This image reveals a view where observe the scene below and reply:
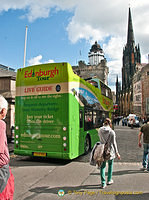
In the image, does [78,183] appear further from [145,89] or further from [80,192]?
[145,89]

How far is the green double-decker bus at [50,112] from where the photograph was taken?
7426 mm

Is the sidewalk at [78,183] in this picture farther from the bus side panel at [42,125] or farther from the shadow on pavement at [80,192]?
the bus side panel at [42,125]

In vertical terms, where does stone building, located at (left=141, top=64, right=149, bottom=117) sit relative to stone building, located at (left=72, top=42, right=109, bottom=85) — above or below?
below

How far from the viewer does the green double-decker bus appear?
7.43 meters

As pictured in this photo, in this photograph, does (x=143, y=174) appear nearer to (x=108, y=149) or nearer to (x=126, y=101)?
(x=108, y=149)

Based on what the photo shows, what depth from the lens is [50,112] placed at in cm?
767

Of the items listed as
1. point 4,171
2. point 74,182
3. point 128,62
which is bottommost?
point 74,182

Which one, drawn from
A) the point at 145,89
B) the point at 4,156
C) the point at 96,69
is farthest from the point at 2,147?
the point at 145,89

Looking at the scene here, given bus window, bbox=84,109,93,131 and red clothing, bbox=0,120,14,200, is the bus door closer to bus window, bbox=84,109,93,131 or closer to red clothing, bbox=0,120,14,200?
bus window, bbox=84,109,93,131

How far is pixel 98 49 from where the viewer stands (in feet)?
212

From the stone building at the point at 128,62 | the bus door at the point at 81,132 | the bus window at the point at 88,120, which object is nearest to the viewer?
the bus door at the point at 81,132

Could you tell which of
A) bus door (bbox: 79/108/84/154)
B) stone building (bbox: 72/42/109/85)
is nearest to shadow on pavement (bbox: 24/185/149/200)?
bus door (bbox: 79/108/84/154)

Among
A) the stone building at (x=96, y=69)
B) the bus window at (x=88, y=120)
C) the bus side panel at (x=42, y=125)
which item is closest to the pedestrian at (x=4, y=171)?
the bus side panel at (x=42, y=125)

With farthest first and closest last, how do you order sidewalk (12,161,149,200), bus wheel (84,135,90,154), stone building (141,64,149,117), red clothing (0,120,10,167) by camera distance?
stone building (141,64,149,117) < bus wheel (84,135,90,154) < sidewalk (12,161,149,200) < red clothing (0,120,10,167)
